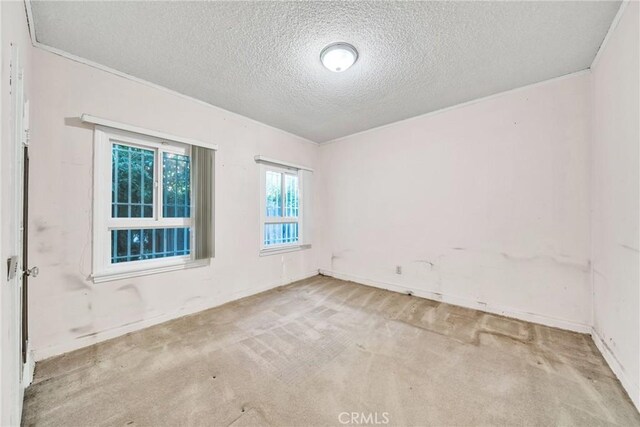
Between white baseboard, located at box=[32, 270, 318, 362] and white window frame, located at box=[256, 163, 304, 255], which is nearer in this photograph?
white baseboard, located at box=[32, 270, 318, 362]

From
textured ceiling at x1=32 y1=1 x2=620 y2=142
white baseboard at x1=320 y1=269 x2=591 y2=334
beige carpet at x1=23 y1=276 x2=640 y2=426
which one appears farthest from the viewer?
white baseboard at x1=320 y1=269 x2=591 y2=334

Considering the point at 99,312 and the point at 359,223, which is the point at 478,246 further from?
the point at 99,312

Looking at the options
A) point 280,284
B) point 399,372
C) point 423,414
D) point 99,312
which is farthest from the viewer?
point 280,284

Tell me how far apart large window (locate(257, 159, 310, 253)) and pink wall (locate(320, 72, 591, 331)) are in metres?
1.00

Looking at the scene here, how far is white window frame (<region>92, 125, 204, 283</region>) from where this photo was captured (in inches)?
86.5

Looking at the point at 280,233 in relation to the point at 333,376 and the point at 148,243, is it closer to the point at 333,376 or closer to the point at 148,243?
the point at 148,243

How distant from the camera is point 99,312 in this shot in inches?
87.0

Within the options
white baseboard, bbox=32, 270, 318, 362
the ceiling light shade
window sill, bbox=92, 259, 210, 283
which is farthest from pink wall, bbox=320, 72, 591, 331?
window sill, bbox=92, 259, 210, 283

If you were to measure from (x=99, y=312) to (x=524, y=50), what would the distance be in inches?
172

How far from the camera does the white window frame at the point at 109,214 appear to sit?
2197 mm

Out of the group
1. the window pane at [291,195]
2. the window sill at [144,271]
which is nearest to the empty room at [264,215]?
the window sill at [144,271]

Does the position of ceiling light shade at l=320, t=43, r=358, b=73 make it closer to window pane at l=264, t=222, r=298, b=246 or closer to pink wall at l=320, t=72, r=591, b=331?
pink wall at l=320, t=72, r=591, b=331

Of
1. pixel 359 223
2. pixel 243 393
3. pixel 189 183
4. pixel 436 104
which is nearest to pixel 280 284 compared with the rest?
pixel 359 223

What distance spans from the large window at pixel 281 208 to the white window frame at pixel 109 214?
1.21 m
